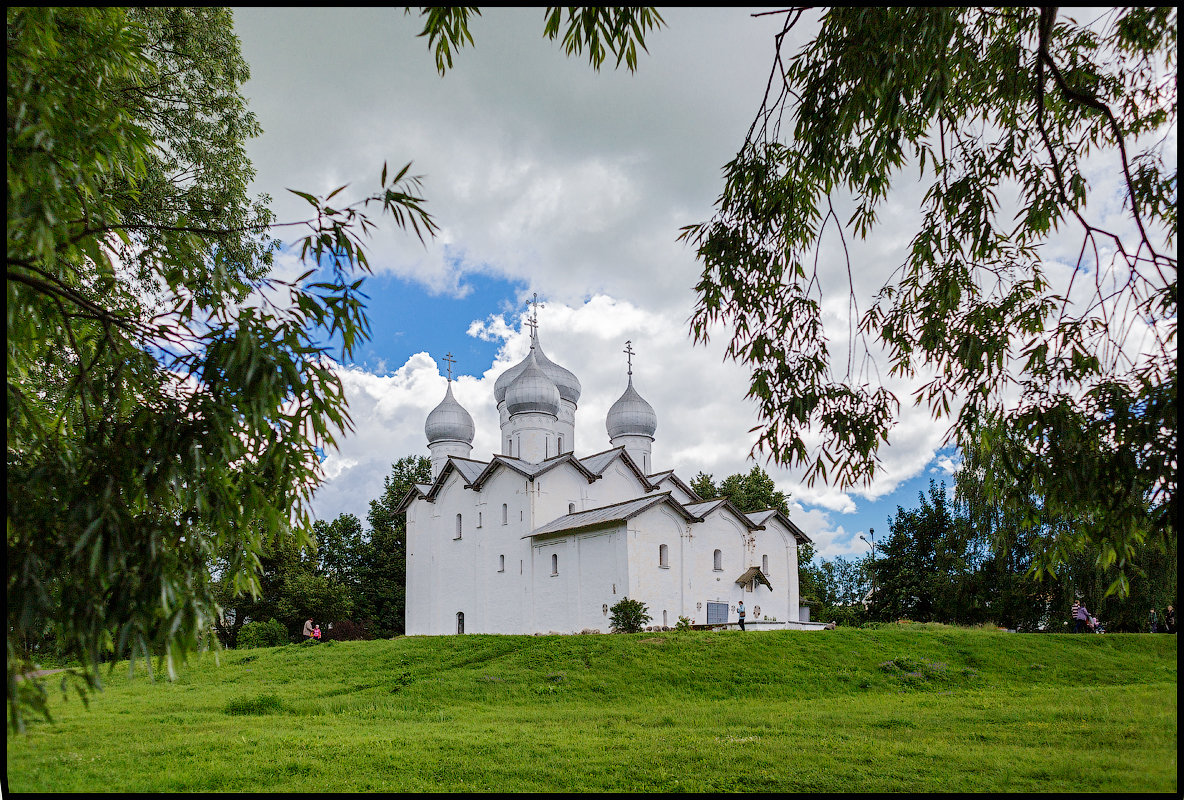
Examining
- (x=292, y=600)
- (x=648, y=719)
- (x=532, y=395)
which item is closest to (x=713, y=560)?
(x=532, y=395)

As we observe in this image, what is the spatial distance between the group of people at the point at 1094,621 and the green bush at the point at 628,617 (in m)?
12.0

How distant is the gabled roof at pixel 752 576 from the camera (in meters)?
28.5

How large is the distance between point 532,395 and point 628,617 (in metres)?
13.6

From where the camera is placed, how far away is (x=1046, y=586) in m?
27.7

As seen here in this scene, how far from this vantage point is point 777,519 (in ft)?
101

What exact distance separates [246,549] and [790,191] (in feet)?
18.0

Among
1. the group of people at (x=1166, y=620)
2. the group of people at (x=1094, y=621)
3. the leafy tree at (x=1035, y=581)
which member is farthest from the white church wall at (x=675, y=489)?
the group of people at (x=1166, y=620)

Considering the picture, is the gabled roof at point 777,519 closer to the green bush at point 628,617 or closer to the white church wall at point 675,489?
the white church wall at point 675,489

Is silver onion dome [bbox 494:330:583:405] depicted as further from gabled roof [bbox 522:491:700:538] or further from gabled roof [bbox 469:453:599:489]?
gabled roof [bbox 522:491:700:538]

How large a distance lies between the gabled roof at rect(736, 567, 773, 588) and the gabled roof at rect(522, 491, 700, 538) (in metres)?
3.04

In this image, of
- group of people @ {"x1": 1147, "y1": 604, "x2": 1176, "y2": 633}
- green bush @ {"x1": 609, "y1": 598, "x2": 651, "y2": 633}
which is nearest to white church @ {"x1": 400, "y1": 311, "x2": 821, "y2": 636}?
green bush @ {"x1": 609, "y1": 598, "x2": 651, "y2": 633}

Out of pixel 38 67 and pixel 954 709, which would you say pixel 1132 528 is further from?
pixel 38 67

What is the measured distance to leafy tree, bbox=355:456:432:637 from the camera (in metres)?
40.9

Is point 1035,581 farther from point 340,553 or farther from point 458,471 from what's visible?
point 340,553
